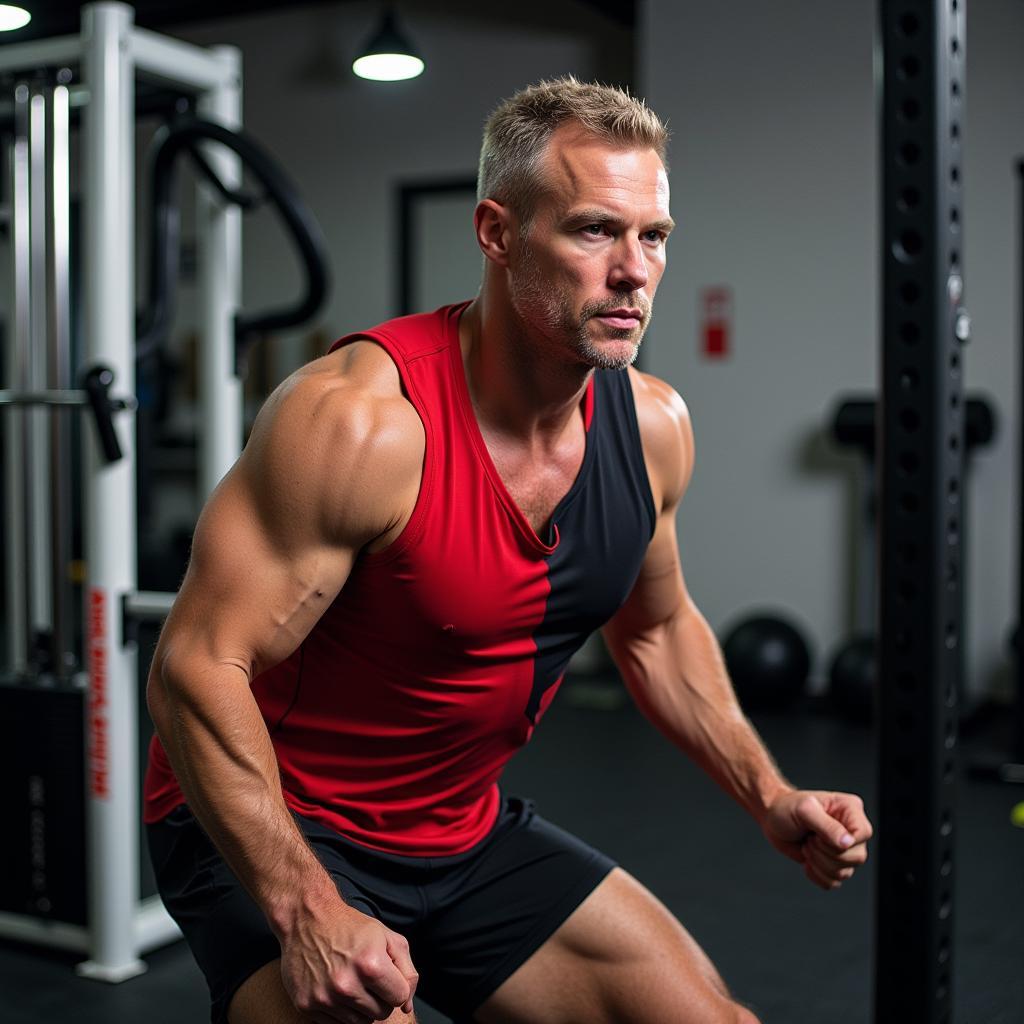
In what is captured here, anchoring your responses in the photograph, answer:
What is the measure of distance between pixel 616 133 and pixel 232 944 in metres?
0.90

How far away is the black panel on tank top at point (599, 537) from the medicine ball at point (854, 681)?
118 inches

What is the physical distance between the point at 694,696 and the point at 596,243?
595 millimetres

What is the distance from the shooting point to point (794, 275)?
4.98 meters

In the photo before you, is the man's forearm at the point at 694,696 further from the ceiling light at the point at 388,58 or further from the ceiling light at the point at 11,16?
the ceiling light at the point at 388,58

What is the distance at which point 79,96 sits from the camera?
259 centimetres

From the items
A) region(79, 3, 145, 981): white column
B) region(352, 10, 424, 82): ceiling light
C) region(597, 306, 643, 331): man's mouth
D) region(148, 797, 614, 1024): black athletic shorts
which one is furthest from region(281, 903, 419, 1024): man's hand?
region(352, 10, 424, 82): ceiling light

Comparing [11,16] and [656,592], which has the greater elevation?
[11,16]

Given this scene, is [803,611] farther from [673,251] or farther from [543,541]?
[543,541]

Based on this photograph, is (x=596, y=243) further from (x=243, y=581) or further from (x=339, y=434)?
(x=243, y=581)

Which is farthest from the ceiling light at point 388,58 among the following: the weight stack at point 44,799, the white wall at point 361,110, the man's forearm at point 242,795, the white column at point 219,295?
the man's forearm at point 242,795

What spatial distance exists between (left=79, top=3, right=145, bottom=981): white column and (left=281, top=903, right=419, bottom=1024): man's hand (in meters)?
1.35

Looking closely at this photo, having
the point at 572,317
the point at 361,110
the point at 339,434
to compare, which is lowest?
the point at 339,434

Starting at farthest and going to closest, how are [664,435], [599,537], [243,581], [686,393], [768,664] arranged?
[686,393]
[768,664]
[664,435]
[599,537]
[243,581]

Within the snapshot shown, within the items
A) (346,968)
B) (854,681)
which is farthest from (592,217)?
(854,681)
